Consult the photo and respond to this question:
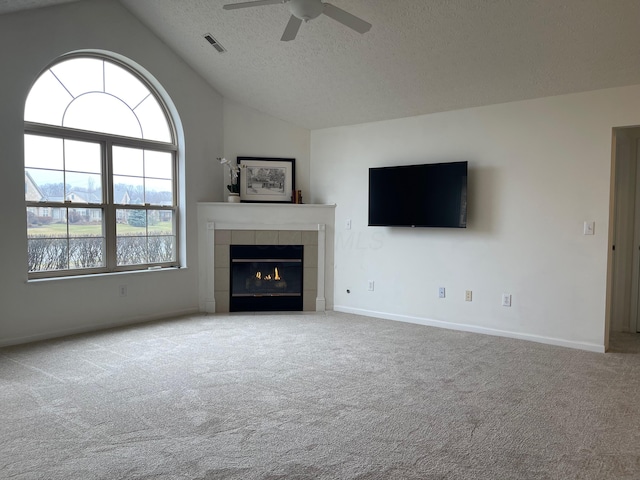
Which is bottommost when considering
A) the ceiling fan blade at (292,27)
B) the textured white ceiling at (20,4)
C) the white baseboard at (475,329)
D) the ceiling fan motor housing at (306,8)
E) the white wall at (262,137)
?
the white baseboard at (475,329)

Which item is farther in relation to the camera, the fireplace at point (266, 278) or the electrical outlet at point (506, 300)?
the fireplace at point (266, 278)

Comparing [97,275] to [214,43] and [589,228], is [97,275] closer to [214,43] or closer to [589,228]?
[214,43]

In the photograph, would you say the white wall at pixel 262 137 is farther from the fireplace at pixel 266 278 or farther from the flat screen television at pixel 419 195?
the flat screen television at pixel 419 195

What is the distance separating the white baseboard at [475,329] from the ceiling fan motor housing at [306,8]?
11.1 ft

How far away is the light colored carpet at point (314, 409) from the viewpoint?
2107 mm

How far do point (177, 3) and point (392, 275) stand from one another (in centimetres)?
360

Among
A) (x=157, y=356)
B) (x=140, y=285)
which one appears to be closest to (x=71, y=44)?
(x=140, y=285)

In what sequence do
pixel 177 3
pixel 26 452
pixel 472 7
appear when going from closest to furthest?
pixel 26 452 < pixel 472 7 < pixel 177 3

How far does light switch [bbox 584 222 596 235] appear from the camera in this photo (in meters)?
3.97

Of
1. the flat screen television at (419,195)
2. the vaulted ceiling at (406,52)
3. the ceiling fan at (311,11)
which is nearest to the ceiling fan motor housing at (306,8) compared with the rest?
the ceiling fan at (311,11)

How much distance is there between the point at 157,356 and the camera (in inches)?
146

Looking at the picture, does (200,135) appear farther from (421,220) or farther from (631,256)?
(631,256)

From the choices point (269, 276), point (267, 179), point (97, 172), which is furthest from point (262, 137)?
point (97, 172)

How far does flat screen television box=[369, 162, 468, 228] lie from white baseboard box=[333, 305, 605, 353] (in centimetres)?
109
